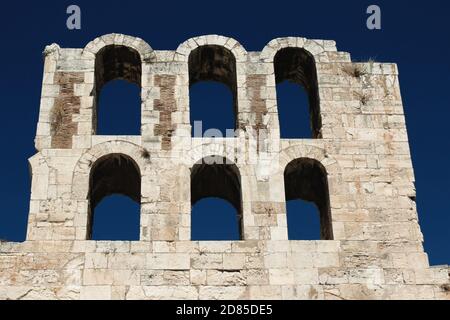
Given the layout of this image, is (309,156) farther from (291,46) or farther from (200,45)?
(200,45)

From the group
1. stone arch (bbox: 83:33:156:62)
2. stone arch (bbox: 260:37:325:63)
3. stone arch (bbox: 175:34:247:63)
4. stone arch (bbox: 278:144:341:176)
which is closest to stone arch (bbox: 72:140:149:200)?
stone arch (bbox: 83:33:156:62)

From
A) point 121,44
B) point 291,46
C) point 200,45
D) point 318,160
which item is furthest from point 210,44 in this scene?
point 318,160

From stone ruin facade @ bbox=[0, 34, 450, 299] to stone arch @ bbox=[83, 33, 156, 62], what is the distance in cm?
4

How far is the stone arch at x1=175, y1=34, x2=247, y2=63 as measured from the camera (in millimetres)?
18219

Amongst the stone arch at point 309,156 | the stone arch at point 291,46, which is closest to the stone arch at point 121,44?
the stone arch at point 291,46

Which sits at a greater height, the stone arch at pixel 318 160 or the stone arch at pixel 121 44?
the stone arch at pixel 121 44

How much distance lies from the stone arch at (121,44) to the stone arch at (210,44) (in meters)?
0.68

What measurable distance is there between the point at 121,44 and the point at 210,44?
214cm

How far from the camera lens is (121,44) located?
1831cm

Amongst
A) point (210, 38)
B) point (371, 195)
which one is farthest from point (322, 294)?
point (210, 38)

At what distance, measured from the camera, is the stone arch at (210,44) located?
18.2 meters

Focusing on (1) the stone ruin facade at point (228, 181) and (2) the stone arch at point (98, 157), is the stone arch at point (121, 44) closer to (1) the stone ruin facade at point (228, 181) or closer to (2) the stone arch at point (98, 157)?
(1) the stone ruin facade at point (228, 181)

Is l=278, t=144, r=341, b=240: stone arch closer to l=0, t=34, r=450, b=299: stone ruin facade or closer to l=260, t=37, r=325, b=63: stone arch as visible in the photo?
l=0, t=34, r=450, b=299: stone ruin facade
